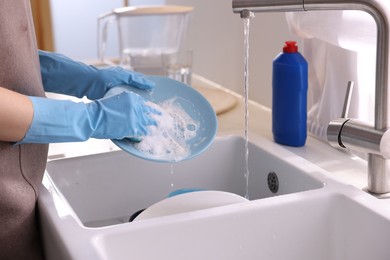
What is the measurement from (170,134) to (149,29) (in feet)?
4.44

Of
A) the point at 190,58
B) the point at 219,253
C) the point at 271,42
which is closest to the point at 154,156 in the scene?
the point at 219,253

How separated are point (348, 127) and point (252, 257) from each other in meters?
0.27

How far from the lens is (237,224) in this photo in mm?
969

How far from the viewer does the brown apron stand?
0.96m

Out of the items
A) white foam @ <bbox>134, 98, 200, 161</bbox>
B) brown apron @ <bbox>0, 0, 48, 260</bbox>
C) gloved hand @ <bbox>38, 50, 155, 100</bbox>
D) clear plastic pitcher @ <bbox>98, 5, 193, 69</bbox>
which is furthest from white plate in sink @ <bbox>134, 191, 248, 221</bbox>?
clear plastic pitcher @ <bbox>98, 5, 193, 69</bbox>

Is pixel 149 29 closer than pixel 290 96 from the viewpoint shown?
No

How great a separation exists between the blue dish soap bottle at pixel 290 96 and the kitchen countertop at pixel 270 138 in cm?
4

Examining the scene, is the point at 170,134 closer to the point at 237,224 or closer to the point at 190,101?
the point at 190,101

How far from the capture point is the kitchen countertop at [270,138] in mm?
1194

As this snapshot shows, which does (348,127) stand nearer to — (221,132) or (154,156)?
(154,156)

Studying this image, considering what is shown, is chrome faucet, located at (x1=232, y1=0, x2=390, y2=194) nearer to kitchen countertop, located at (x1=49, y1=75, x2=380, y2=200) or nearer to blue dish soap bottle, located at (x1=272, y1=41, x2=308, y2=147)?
kitchen countertop, located at (x1=49, y1=75, x2=380, y2=200)

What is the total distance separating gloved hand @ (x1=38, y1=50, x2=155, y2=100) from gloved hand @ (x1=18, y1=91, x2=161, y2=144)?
15 cm

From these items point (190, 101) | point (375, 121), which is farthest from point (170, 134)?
point (375, 121)

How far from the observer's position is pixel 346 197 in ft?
3.31
